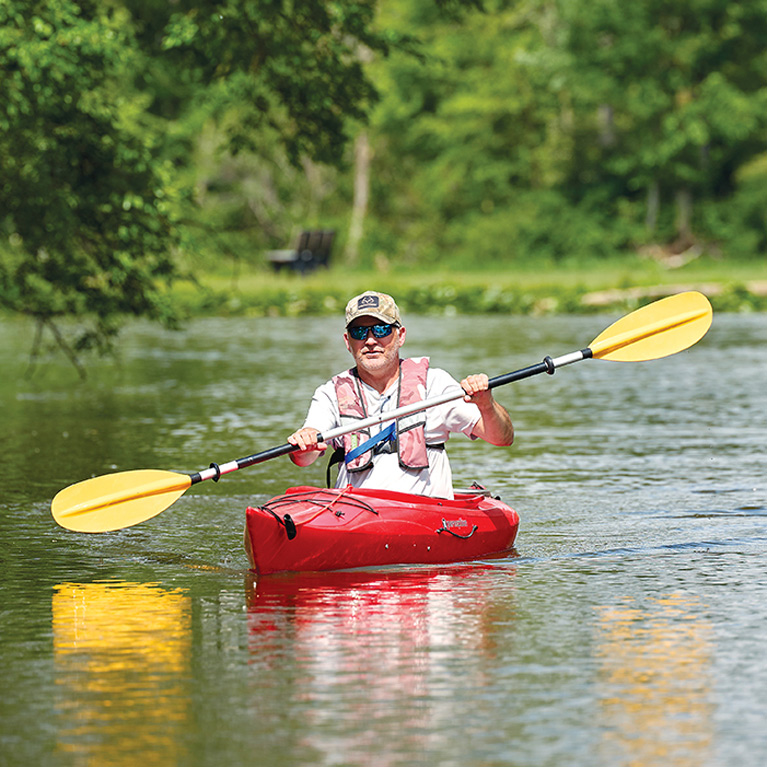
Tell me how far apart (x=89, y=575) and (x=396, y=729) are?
355 centimetres

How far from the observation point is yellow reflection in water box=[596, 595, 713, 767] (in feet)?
17.2

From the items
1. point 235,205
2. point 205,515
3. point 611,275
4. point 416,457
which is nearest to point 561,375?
point 205,515

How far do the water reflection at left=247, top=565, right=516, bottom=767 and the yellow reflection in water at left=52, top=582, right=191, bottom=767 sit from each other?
0.35 m

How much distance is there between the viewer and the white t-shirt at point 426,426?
8.53 metres

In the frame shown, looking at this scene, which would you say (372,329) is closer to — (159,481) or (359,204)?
(159,481)

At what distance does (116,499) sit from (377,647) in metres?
2.59

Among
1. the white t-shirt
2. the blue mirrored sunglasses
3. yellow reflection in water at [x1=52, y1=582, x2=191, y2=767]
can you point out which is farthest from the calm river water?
the blue mirrored sunglasses

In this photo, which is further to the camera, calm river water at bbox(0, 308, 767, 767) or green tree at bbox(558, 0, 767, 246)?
green tree at bbox(558, 0, 767, 246)

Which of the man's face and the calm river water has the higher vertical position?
the man's face

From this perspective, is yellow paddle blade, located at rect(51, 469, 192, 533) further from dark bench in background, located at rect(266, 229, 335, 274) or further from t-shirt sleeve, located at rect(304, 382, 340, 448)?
dark bench in background, located at rect(266, 229, 335, 274)

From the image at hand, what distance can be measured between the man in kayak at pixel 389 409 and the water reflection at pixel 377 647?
1.68ft

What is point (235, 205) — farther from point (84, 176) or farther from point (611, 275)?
point (84, 176)

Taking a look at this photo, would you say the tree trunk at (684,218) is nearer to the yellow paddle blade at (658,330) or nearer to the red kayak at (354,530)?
the yellow paddle blade at (658,330)

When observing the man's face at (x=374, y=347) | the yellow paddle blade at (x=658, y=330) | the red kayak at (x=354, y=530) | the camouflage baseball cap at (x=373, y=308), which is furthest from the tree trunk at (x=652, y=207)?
the camouflage baseball cap at (x=373, y=308)
